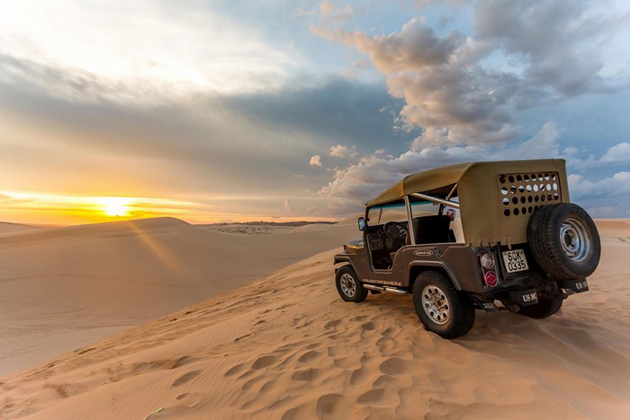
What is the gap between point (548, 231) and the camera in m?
3.92

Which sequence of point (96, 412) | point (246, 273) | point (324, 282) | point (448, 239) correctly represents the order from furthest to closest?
point (246, 273) < point (324, 282) < point (448, 239) < point (96, 412)

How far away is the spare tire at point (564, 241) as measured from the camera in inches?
153

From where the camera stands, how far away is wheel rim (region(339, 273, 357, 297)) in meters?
6.82

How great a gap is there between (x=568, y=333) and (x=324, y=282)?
19.8ft

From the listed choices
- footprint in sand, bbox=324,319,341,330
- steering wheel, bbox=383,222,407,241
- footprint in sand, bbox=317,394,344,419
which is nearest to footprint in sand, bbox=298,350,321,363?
footprint in sand, bbox=317,394,344,419

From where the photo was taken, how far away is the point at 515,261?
4176 mm

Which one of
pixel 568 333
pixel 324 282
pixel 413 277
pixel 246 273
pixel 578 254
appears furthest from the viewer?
pixel 246 273

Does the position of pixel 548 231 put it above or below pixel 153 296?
above

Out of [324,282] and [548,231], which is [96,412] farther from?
[324,282]

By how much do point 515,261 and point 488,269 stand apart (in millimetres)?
508

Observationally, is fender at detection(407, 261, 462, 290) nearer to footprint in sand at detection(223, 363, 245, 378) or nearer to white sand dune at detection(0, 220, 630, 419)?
white sand dune at detection(0, 220, 630, 419)

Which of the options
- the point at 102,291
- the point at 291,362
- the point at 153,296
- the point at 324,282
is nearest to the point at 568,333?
the point at 291,362

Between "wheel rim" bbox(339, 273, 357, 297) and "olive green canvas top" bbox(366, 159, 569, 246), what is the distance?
3.19 m

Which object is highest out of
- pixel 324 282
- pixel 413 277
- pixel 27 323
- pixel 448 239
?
pixel 448 239
